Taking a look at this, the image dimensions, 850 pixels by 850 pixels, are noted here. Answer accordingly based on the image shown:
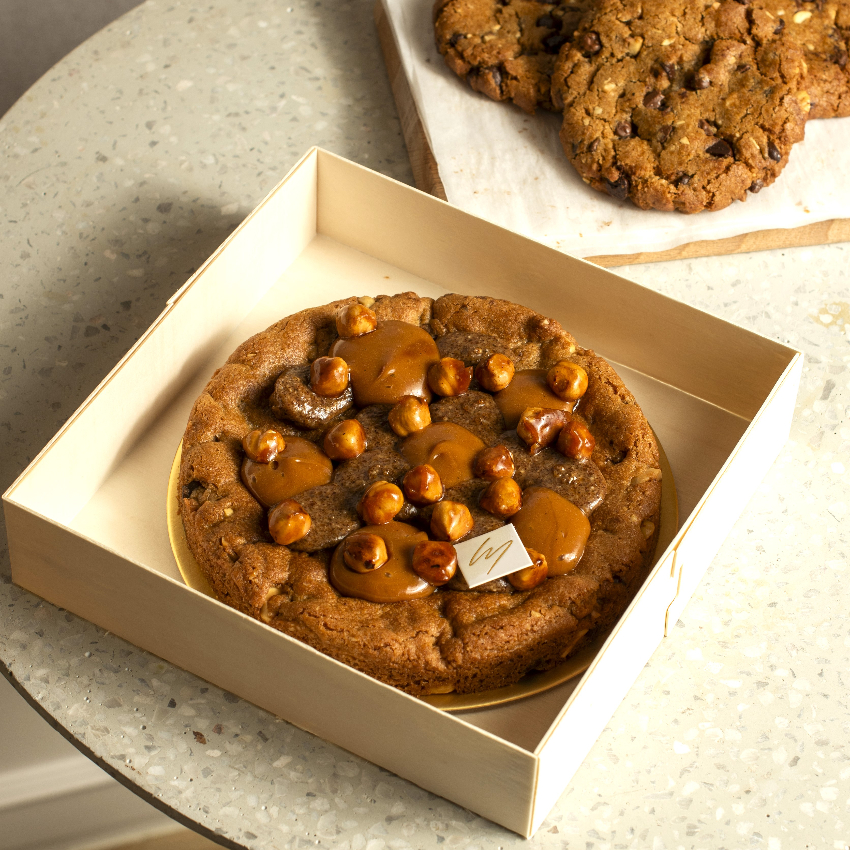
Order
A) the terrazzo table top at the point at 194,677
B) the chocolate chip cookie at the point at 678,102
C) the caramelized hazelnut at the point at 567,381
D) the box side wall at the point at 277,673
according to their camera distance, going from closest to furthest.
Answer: the box side wall at the point at 277,673 < the terrazzo table top at the point at 194,677 < the caramelized hazelnut at the point at 567,381 < the chocolate chip cookie at the point at 678,102

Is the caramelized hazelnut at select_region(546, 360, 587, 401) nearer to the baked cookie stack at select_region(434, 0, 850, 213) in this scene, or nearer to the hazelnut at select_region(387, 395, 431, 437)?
the hazelnut at select_region(387, 395, 431, 437)

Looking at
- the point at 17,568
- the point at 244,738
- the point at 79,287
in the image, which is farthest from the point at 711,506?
the point at 79,287

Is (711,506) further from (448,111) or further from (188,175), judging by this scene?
(188,175)

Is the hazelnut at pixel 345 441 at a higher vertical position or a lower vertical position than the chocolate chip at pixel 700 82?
lower

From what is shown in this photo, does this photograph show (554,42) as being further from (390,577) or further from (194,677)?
(194,677)

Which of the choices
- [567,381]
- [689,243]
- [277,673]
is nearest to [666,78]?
[689,243]

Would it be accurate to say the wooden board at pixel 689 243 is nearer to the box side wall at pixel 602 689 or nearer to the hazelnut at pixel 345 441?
the hazelnut at pixel 345 441

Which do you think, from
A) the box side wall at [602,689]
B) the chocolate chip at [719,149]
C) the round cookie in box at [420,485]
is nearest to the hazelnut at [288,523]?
the round cookie in box at [420,485]
